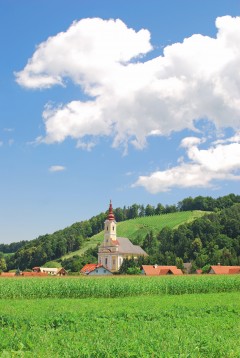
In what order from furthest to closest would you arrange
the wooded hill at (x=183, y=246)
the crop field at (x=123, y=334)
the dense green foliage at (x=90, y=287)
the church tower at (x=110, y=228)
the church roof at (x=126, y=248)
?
the church roof at (x=126, y=248) < the church tower at (x=110, y=228) < the wooded hill at (x=183, y=246) < the dense green foliage at (x=90, y=287) < the crop field at (x=123, y=334)

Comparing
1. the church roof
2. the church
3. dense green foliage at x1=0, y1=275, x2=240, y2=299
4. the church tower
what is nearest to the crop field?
dense green foliage at x1=0, y1=275, x2=240, y2=299

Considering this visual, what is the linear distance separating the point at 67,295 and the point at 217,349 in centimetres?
3077

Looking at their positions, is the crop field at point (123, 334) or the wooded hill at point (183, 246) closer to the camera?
the crop field at point (123, 334)

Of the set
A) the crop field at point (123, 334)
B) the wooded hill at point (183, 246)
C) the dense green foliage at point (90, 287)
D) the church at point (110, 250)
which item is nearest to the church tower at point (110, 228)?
the church at point (110, 250)

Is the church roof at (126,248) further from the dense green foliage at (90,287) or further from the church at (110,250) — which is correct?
the dense green foliage at (90,287)

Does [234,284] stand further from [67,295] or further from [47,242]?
[47,242]

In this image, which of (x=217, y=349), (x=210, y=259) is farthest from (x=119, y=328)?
(x=210, y=259)

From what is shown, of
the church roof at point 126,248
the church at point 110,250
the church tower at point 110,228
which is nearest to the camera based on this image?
the church at point 110,250

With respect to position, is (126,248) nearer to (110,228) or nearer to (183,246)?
(110,228)

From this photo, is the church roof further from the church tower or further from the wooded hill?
the wooded hill

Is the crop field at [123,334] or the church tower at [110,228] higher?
the church tower at [110,228]

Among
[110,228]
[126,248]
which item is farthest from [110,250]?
[126,248]

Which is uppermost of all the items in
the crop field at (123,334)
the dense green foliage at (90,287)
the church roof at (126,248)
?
the church roof at (126,248)

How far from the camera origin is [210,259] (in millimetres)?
127688
